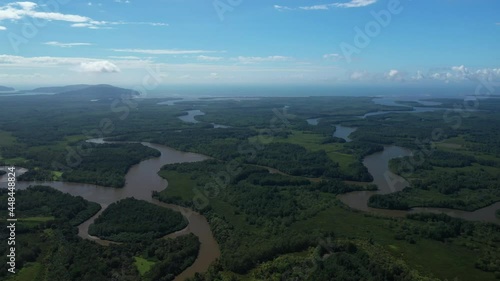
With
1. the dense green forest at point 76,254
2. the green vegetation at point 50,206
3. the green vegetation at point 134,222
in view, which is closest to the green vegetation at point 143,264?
the dense green forest at point 76,254

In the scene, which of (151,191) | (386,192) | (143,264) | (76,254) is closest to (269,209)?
(143,264)

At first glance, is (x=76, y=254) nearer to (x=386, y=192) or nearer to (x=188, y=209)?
(x=188, y=209)

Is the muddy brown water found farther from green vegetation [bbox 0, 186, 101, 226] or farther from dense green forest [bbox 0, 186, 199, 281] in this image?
green vegetation [bbox 0, 186, 101, 226]

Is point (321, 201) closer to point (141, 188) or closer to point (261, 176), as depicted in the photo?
point (261, 176)

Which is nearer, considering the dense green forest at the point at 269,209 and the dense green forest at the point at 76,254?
the dense green forest at the point at 76,254

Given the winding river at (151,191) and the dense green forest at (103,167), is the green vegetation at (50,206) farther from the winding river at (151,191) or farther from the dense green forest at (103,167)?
the dense green forest at (103,167)

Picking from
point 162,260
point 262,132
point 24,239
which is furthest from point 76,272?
point 262,132
